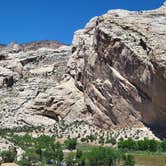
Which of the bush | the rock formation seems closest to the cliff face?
the rock formation

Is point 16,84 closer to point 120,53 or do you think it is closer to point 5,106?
point 5,106

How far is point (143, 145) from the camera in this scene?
5866 cm

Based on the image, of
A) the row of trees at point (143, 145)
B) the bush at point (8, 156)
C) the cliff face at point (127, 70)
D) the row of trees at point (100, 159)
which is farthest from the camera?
the cliff face at point (127, 70)

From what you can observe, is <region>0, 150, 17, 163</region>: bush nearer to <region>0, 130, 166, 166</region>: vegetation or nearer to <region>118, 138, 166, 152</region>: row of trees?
<region>0, 130, 166, 166</region>: vegetation

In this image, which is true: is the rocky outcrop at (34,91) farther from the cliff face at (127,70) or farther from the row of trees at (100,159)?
the row of trees at (100,159)

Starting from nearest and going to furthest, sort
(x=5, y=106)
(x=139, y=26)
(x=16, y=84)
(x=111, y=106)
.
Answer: (x=139, y=26) < (x=111, y=106) < (x=5, y=106) < (x=16, y=84)

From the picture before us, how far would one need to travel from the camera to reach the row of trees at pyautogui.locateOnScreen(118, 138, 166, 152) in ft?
187

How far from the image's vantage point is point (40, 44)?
19150 cm

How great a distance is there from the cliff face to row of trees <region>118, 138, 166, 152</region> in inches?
223

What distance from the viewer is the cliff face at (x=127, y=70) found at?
6216 centimetres

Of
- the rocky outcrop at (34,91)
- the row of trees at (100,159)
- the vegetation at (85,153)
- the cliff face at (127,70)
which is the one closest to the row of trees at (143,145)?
the vegetation at (85,153)

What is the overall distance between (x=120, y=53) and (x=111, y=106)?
7979 mm

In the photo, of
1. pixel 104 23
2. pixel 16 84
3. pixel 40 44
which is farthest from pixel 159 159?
pixel 40 44

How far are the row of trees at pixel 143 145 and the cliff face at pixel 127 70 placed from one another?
5656 millimetres
